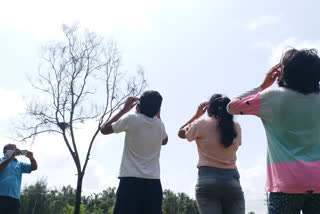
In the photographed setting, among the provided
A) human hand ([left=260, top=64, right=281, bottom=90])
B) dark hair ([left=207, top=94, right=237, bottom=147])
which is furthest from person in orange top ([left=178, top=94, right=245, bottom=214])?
human hand ([left=260, top=64, right=281, bottom=90])

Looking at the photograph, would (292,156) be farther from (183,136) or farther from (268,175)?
(183,136)

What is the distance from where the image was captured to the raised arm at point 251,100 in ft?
6.93

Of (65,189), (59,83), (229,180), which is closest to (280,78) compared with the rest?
(229,180)

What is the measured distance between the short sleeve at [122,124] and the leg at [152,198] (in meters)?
0.58

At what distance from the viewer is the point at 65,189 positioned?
4281 centimetres

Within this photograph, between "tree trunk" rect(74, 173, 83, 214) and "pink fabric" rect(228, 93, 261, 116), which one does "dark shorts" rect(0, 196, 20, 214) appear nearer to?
"pink fabric" rect(228, 93, 261, 116)

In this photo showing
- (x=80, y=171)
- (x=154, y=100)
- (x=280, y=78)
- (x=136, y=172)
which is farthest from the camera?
(x=80, y=171)

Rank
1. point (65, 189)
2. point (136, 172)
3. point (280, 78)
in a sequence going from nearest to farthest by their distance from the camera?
point (280, 78), point (136, 172), point (65, 189)

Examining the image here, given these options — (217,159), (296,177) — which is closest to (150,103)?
(217,159)

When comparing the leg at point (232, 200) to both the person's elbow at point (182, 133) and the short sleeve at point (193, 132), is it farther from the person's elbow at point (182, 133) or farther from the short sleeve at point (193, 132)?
the person's elbow at point (182, 133)

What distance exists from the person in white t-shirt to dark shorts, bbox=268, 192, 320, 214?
1.41 m

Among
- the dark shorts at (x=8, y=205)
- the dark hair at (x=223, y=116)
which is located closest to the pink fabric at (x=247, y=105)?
the dark hair at (x=223, y=116)

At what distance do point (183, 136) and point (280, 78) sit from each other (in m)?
1.55

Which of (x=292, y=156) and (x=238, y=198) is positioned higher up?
(x=292, y=156)
